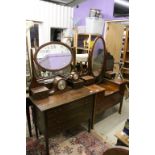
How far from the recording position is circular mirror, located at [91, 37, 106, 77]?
2.28 meters

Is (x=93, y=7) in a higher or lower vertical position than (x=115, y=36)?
higher

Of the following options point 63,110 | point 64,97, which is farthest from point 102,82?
point 63,110

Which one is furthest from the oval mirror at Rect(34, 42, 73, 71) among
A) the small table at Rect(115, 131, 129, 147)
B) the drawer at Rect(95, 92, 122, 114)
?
the small table at Rect(115, 131, 129, 147)

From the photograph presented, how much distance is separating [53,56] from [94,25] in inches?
79.5

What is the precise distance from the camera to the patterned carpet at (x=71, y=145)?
1.79m

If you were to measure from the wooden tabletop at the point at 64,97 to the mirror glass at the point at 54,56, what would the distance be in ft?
1.16

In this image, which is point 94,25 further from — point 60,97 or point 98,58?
point 60,97

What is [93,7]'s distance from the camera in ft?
12.9

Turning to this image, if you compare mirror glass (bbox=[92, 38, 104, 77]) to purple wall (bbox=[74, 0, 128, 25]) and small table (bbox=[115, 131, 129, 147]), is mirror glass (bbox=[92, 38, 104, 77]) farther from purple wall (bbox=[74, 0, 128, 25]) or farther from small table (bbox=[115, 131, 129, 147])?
purple wall (bbox=[74, 0, 128, 25])

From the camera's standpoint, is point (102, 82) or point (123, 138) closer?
point (123, 138)

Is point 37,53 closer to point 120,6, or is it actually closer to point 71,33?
point 120,6

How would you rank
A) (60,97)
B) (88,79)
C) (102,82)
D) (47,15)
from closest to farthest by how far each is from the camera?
(60,97), (88,79), (102,82), (47,15)
